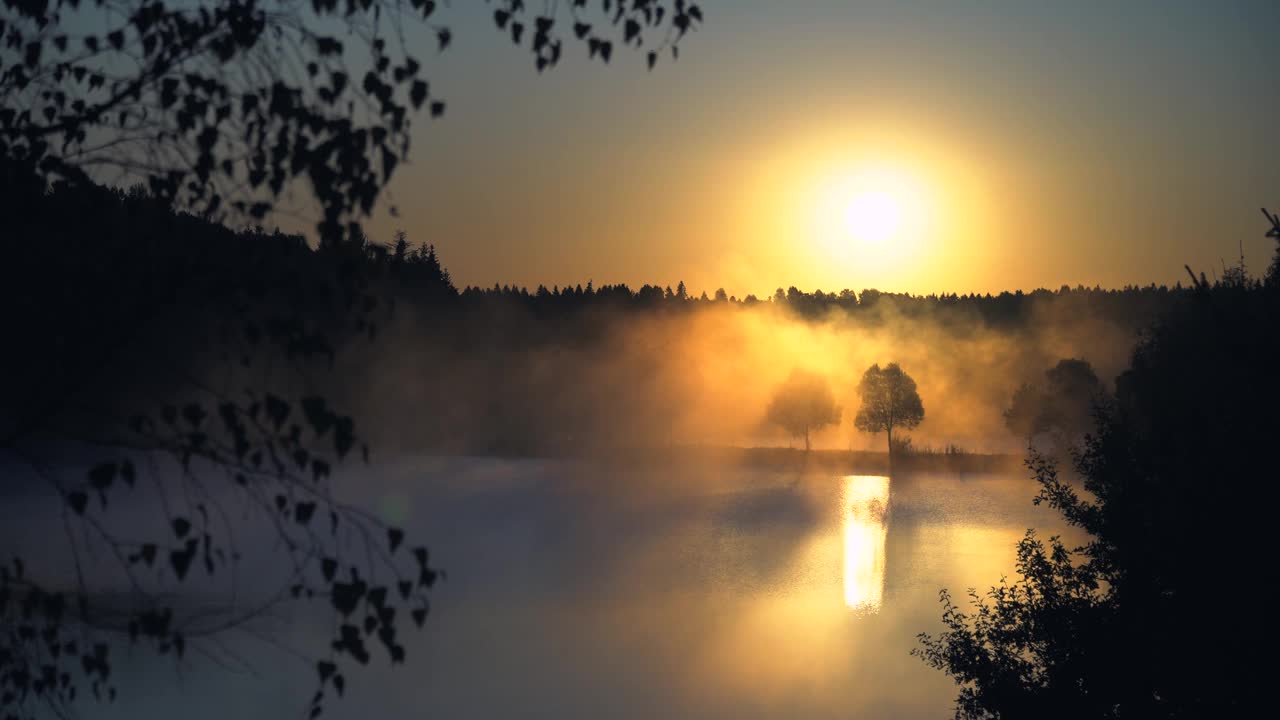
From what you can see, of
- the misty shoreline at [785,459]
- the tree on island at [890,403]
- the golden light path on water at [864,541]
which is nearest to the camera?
the golden light path on water at [864,541]

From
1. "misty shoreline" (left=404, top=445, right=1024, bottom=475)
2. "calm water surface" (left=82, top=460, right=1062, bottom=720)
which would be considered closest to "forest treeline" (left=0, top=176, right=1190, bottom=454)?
"misty shoreline" (left=404, top=445, right=1024, bottom=475)

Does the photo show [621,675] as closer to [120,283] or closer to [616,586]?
[616,586]

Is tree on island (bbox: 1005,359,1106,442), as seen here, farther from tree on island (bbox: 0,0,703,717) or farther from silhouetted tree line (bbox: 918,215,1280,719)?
tree on island (bbox: 0,0,703,717)

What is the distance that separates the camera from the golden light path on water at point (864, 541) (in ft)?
203

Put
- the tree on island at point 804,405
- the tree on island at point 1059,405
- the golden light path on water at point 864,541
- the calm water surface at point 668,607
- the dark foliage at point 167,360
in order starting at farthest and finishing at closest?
the tree on island at point 804,405, the tree on island at point 1059,405, the golden light path on water at point 864,541, the calm water surface at point 668,607, the dark foliage at point 167,360

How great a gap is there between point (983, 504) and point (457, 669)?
56756 mm

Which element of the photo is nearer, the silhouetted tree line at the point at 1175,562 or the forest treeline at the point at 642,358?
the silhouetted tree line at the point at 1175,562

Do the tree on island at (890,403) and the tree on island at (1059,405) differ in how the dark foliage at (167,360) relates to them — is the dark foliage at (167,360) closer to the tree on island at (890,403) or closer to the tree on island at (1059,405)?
the tree on island at (1059,405)

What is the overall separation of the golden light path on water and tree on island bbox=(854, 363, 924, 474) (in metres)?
14.0

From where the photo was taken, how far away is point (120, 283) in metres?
4.53

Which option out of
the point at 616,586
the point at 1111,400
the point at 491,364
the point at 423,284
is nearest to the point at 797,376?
the point at 491,364

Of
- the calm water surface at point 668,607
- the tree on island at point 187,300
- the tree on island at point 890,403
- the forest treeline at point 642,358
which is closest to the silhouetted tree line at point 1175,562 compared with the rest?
the tree on island at point 187,300

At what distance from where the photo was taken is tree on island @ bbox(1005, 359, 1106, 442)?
109m

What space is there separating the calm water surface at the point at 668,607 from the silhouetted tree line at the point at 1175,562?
2535 centimetres
